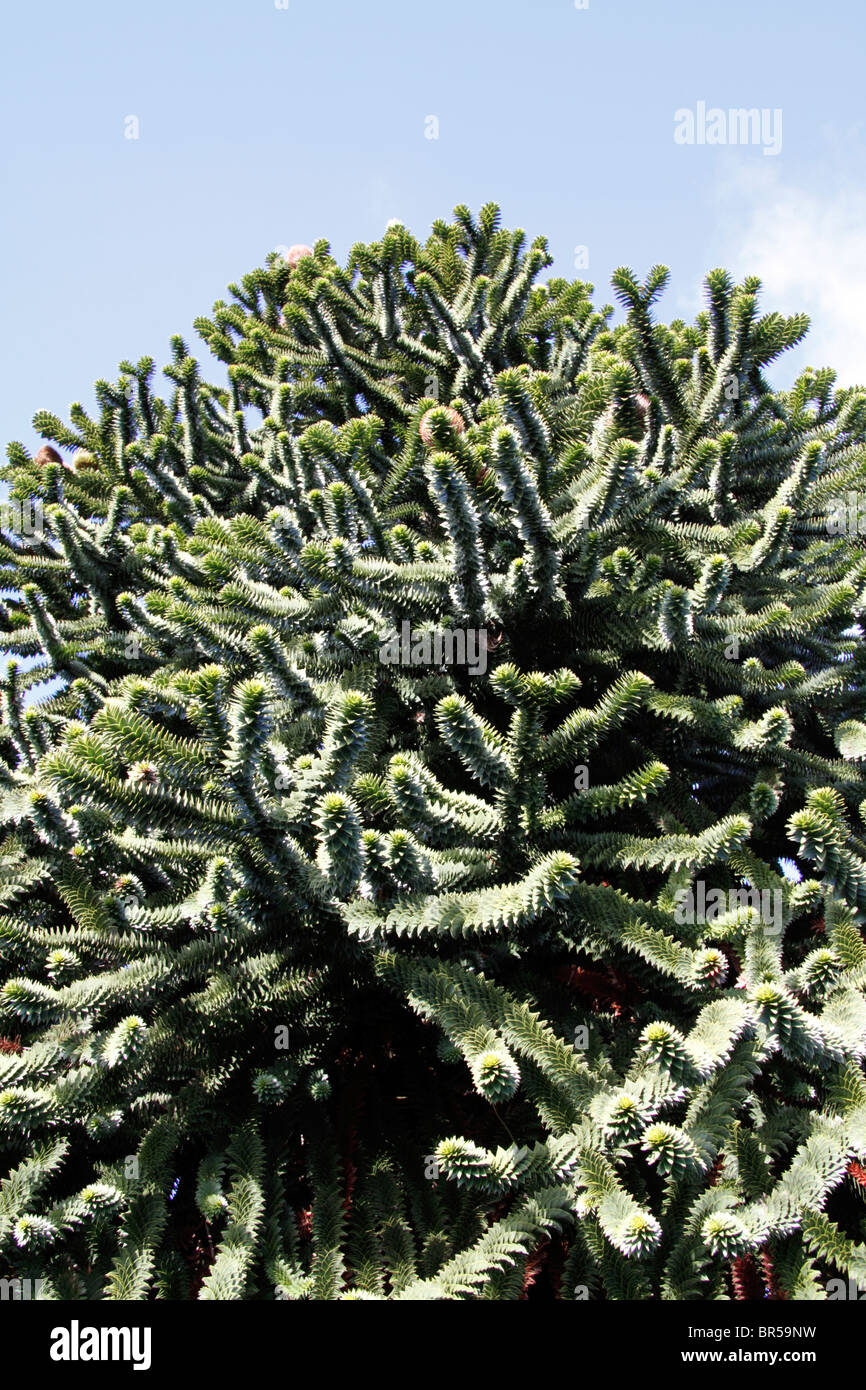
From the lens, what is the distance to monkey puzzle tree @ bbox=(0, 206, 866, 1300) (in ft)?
8.29

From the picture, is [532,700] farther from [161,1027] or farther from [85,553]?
[85,553]

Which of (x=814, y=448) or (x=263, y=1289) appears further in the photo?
(x=814, y=448)

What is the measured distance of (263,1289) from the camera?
109 inches

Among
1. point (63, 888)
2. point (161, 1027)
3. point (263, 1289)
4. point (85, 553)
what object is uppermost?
Result: point (85, 553)

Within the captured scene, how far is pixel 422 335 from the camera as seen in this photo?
5988 mm

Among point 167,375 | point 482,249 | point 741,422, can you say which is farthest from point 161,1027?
point 482,249

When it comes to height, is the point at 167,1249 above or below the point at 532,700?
below

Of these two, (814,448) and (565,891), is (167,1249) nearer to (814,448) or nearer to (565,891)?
(565,891)

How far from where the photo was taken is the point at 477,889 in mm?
2883

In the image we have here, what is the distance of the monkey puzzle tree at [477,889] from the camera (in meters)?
2.53

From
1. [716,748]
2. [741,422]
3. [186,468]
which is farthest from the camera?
[186,468]
